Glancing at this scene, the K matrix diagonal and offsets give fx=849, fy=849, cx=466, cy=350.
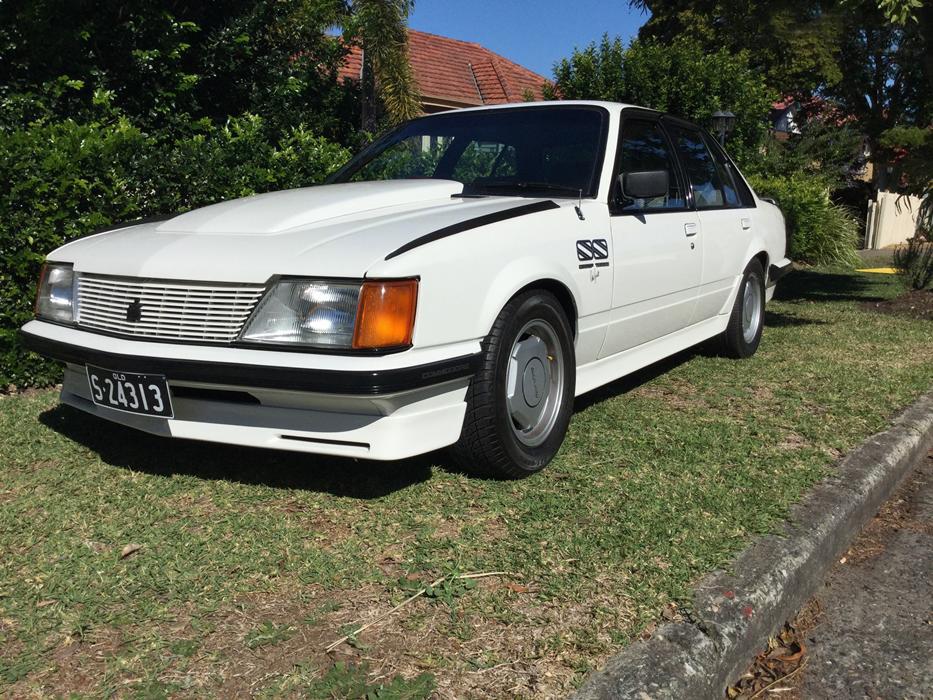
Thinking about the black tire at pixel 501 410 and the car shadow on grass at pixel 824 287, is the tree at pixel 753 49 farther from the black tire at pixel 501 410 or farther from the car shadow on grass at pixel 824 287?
the black tire at pixel 501 410

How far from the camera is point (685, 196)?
4859 mm

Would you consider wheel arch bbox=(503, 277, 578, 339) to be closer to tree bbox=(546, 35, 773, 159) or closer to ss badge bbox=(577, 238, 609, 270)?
ss badge bbox=(577, 238, 609, 270)

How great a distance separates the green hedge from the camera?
468 cm

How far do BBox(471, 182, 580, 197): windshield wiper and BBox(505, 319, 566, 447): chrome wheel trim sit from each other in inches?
30.0

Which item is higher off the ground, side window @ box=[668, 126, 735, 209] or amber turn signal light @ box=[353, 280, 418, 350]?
side window @ box=[668, 126, 735, 209]

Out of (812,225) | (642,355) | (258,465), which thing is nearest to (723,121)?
(812,225)

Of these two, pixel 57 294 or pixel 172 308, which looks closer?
pixel 172 308

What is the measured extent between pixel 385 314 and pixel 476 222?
24.9 inches

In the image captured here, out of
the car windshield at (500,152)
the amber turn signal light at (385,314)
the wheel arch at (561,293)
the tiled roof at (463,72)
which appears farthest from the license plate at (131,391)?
the tiled roof at (463,72)

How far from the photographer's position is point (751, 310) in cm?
603

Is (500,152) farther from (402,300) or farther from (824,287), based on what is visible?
(824,287)

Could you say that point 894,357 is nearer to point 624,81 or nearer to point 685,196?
point 685,196

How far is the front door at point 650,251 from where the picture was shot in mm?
4055

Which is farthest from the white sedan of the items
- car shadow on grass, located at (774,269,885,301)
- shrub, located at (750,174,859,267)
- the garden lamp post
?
the garden lamp post
